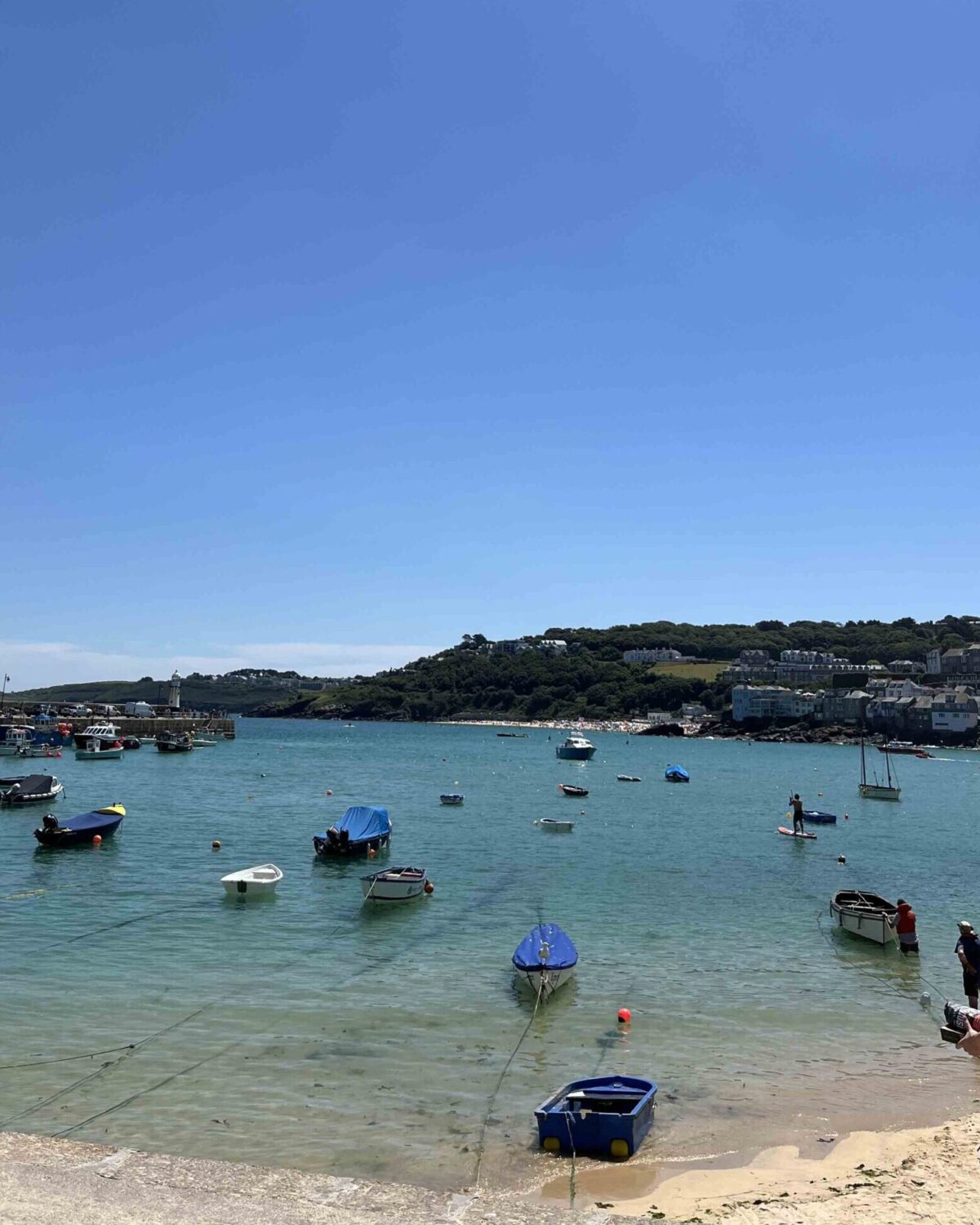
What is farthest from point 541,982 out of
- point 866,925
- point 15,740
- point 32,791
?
point 15,740

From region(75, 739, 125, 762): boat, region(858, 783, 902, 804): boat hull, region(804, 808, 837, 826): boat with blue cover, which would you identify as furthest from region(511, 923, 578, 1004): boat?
region(75, 739, 125, 762): boat

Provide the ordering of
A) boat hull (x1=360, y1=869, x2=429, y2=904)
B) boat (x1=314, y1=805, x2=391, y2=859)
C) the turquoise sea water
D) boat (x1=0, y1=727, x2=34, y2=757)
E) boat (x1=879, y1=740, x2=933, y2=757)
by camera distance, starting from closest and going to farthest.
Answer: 1. the turquoise sea water
2. boat hull (x1=360, y1=869, x2=429, y2=904)
3. boat (x1=314, y1=805, x2=391, y2=859)
4. boat (x1=0, y1=727, x2=34, y2=757)
5. boat (x1=879, y1=740, x2=933, y2=757)

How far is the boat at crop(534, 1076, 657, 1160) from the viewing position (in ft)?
46.4

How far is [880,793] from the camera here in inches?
3196

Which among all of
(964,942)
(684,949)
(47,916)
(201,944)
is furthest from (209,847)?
(964,942)

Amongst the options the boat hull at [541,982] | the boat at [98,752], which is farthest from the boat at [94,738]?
the boat hull at [541,982]

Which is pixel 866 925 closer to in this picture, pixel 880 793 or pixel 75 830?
pixel 75 830

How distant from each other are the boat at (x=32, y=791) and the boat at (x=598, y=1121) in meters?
53.3

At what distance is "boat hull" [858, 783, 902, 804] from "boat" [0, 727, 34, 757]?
8675cm

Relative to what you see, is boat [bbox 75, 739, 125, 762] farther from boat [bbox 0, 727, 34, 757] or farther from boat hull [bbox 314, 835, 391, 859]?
boat hull [bbox 314, 835, 391, 859]

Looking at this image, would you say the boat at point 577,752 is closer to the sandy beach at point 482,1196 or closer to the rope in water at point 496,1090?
the rope in water at point 496,1090

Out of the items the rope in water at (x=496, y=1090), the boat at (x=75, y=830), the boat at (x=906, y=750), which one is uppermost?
the boat at (x=75, y=830)

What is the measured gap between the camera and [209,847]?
149 ft

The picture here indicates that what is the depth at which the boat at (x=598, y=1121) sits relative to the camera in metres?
14.2
